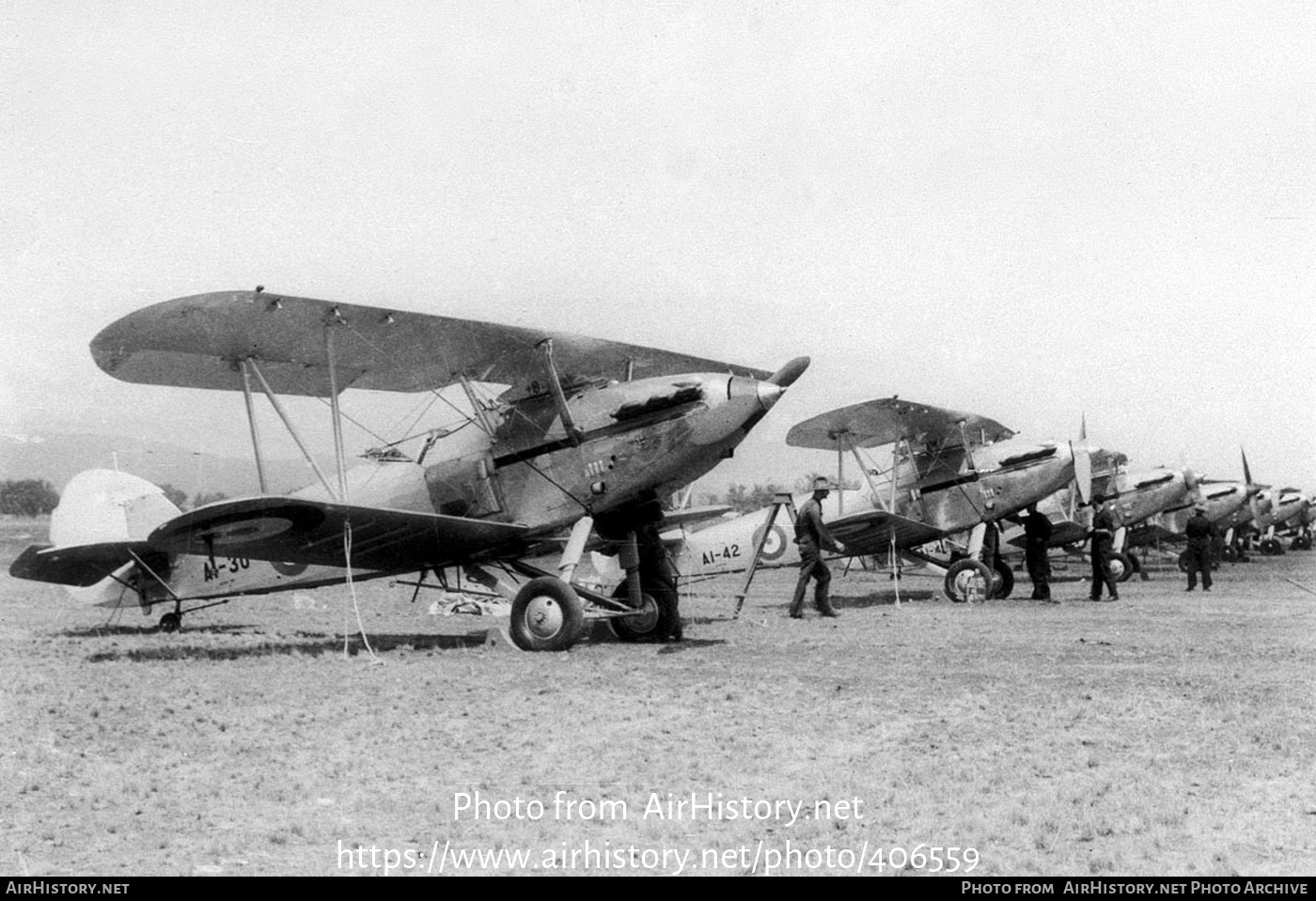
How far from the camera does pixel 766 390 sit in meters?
9.23

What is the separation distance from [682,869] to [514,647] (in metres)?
6.13

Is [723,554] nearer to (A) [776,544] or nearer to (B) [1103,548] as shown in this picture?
(A) [776,544]

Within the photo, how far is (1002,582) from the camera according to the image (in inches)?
699

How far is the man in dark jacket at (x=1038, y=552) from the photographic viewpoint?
1659 cm

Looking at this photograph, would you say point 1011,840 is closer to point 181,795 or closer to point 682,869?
point 682,869

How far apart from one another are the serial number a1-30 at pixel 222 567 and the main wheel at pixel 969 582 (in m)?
11.2

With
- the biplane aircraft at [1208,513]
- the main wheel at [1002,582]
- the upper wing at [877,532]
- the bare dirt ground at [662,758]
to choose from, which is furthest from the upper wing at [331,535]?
the biplane aircraft at [1208,513]

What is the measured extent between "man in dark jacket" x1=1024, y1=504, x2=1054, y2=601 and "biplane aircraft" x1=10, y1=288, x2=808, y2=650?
7.79m

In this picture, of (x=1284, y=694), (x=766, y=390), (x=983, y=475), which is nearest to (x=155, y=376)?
(x=766, y=390)

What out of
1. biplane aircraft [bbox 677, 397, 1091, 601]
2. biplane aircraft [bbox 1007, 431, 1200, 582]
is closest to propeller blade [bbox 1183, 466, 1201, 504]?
biplane aircraft [bbox 1007, 431, 1200, 582]

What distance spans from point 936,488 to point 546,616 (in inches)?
426

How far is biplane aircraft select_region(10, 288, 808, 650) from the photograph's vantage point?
8.66 meters

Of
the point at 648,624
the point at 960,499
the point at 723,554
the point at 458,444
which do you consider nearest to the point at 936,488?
the point at 960,499

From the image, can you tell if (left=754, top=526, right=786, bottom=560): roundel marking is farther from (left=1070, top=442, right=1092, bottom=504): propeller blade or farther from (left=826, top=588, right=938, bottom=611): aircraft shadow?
(left=1070, top=442, right=1092, bottom=504): propeller blade
